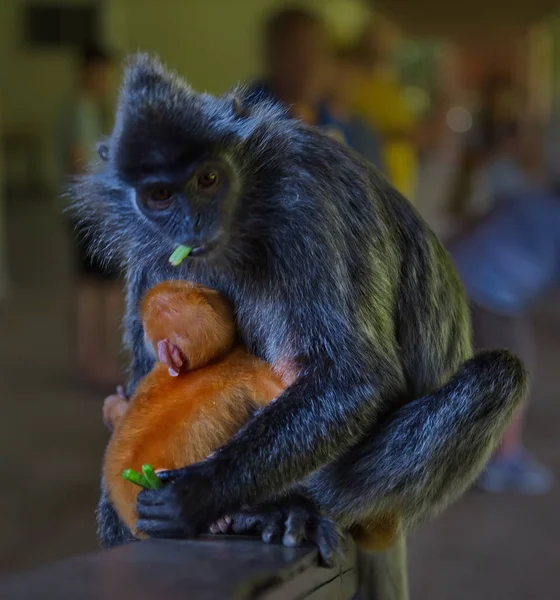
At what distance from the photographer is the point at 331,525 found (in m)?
1.59

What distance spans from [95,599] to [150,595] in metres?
0.06

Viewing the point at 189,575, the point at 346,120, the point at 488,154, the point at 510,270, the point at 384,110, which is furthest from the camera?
the point at 488,154

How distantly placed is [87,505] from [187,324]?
3.35 m

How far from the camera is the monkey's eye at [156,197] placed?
1756 millimetres

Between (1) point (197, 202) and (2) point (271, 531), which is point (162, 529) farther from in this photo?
(1) point (197, 202)

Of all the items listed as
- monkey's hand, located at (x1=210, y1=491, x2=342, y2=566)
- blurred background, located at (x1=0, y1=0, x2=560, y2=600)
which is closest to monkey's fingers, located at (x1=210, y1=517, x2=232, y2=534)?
monkey's hand, located at (x1=210, y1=491, x2=342, y2=566)

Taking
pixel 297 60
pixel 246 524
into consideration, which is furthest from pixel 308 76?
pixel 246 524

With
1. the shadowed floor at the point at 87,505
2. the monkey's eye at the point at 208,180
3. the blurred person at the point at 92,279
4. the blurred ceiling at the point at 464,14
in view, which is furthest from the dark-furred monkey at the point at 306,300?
the blurred ceiling at the point at 464,14

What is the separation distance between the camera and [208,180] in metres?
1.76

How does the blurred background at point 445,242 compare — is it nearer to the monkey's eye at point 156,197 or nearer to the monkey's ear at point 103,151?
the monkey's ear at point 103,151

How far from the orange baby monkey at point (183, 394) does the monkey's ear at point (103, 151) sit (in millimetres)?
311

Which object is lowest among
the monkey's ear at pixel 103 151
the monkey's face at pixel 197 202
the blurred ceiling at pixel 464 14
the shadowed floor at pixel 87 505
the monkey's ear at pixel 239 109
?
the shadowed floor at pixel 87 505

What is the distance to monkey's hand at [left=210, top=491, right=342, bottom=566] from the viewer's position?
1.51m

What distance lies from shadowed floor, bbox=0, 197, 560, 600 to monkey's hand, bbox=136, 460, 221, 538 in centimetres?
252
